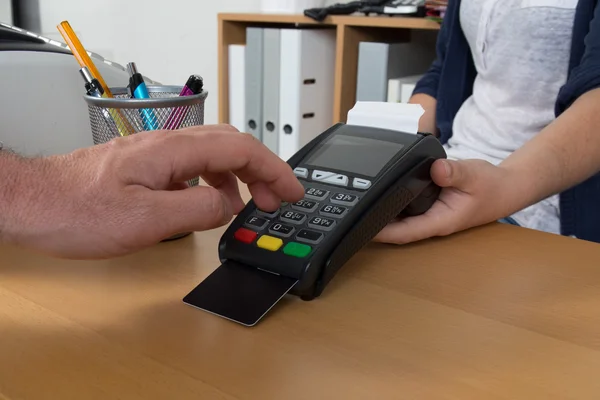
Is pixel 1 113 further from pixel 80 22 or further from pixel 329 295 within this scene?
pixel 80 22

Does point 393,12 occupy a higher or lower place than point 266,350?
higher

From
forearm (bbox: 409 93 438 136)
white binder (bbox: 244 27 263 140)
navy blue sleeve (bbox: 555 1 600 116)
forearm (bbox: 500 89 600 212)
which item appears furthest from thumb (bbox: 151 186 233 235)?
white binder (bbox: 244 27 263 140)

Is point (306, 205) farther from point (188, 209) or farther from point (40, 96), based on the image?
point (40, 96)

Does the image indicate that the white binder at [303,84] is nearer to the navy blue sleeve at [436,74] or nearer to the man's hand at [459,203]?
the navy blue sleeve at [436,74]

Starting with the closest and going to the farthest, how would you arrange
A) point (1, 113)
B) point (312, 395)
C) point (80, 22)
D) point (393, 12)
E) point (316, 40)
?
point (312, 395) < point (1, 113) < point (393, 12) < point (316, 40) < point (80, 22)

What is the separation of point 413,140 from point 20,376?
1.06 ft

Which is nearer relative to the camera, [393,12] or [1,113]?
[1,113]

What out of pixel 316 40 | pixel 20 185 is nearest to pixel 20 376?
pixel 20 185

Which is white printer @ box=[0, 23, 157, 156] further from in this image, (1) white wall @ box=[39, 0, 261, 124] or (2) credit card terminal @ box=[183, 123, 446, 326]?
(1) white wall @ box=[39, 0, 261, 124]

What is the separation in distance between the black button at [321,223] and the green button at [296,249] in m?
0.02

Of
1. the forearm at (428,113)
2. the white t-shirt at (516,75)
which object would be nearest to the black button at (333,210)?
the white t-shirt at (516,75)

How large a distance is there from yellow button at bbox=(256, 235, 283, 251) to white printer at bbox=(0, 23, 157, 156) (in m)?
0.30

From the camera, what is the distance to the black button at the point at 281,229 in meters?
0.42

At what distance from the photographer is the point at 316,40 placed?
1538 millimetres
